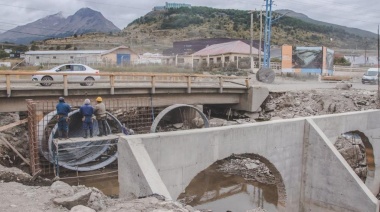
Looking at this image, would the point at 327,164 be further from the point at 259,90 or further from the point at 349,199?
the point at 259,90

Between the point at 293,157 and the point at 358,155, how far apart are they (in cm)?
762

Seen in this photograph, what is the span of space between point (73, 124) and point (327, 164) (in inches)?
451

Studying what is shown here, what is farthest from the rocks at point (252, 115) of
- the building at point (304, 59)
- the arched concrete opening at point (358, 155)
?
the building at point (304, 59)

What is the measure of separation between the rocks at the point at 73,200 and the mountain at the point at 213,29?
82096mm

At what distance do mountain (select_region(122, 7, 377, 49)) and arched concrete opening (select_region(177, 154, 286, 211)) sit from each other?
240ft

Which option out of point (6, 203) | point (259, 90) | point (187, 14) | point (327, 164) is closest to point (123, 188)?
point (6, 203)

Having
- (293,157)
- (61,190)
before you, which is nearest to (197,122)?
(293,157)

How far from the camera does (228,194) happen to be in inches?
553

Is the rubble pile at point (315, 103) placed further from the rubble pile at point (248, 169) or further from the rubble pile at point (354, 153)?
the rubble pile at point (248, 169)

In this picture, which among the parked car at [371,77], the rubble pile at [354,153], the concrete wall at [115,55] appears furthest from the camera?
the concrete wall at [115,55]

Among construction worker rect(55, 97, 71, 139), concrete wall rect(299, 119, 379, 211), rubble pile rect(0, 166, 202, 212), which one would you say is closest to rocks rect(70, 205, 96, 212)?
rubble pile rect(0, 166, 202, 212)

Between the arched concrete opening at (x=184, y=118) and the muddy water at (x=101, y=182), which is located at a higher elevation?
the arched concrete opening at (x=184, y=118)

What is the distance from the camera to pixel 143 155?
7.37m

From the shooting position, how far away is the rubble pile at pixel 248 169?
594 inches
